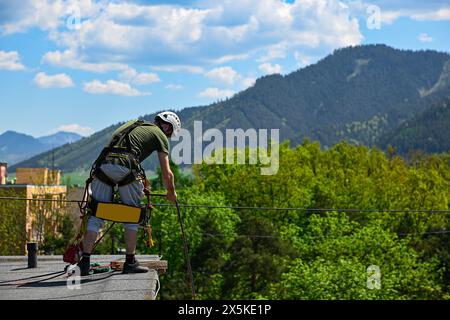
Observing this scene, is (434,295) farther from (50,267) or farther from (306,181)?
(50,267)

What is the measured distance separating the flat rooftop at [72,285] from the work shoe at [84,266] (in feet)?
0.25

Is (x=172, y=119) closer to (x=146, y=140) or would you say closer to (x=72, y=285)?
(x=146, y=140)

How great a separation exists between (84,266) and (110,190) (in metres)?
1.15

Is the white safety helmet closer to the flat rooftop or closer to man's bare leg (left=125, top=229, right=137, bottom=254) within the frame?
man's bare leg (left=125, top=229, right=137, bottom=254)

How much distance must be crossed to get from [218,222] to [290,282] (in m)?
10.7

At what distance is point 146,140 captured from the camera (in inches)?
390

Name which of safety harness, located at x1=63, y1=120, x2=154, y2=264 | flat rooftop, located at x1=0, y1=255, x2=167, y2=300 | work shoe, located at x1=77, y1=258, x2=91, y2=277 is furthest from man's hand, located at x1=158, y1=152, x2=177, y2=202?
work shoe, located at x1=77, y1=258, x2=91, y2=277

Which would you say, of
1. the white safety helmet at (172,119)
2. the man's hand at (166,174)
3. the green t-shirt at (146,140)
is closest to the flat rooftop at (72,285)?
the man's hand at (166,174)

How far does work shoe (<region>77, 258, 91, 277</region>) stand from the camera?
10451mm

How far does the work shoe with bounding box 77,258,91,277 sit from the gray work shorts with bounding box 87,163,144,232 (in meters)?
0.57

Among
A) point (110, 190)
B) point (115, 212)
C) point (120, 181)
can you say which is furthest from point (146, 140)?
point (115, 212)

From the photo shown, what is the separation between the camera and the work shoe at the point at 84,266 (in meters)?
10.5
